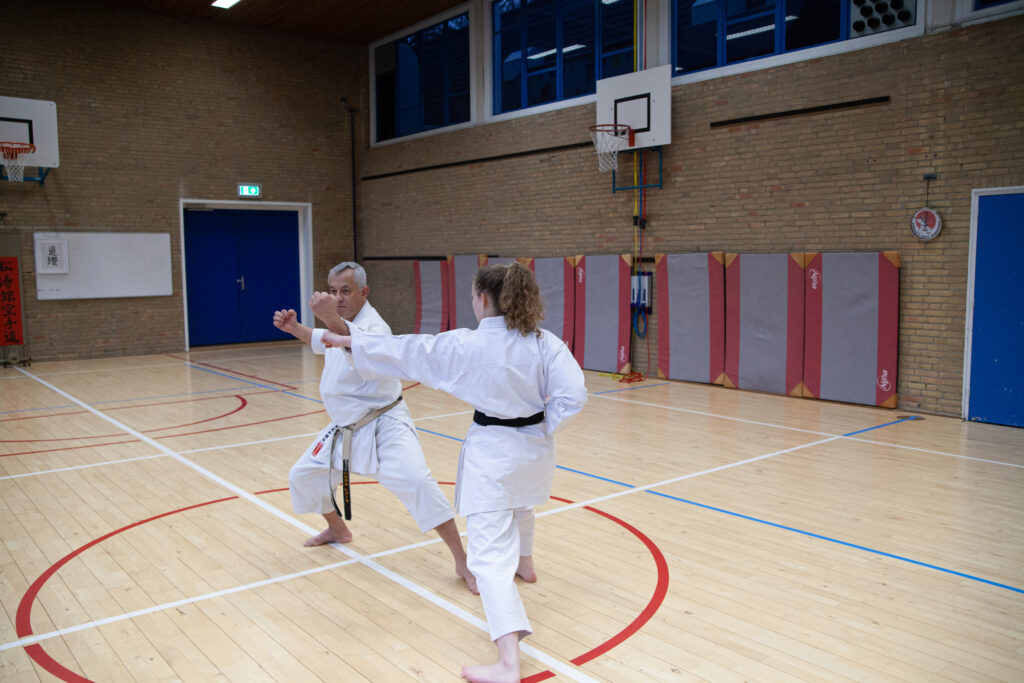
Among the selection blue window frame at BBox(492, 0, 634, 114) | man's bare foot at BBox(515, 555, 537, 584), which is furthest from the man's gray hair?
blue window frame at BBox(492, 0, 634, 114)

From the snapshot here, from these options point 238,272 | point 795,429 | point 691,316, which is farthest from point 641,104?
point 238,272

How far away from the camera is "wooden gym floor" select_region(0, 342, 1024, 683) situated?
333cm

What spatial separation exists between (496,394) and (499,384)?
5 cm

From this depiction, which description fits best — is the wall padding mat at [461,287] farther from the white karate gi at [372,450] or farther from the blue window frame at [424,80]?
the white karate gi at [372,450]

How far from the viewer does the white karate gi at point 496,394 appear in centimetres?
324

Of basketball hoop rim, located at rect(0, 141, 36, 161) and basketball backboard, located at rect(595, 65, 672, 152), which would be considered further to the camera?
basketball hoop rim, located at rect(0, 141, 36, 161)

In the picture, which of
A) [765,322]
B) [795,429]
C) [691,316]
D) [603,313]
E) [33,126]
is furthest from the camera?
[33,126]

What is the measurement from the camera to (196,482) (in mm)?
6105

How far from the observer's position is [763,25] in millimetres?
10156

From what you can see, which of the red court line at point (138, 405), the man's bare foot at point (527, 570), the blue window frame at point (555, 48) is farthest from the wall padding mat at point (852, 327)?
the red court line at point (138, 405)

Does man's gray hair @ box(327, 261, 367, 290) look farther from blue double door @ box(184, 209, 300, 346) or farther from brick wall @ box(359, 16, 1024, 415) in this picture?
blue double door @ box(184, 209, 300, 346)

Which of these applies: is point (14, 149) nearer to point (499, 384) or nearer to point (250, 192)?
point (250, 192)

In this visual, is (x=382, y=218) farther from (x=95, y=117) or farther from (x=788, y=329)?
(x=788, y=329)

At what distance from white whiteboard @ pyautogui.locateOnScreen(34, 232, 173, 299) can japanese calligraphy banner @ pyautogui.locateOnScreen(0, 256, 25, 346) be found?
13.8 inches
